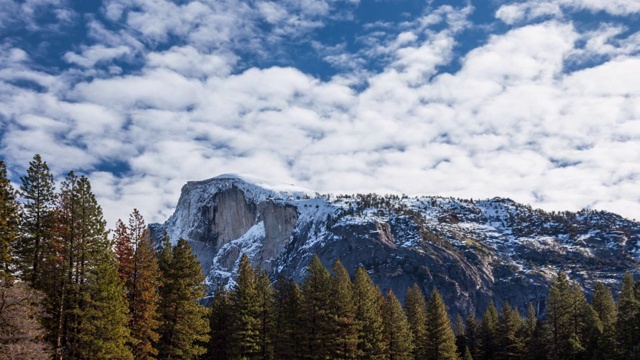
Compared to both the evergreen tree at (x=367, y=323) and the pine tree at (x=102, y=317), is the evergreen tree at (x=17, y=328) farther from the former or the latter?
the evergreen tree at (x=367, y=323)

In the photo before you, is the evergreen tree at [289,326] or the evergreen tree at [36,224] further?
the evergreen tree at [289,326]

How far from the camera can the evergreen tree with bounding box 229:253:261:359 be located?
168 ft

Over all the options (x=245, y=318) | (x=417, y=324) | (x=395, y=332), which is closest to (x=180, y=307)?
(x=245, y=318)

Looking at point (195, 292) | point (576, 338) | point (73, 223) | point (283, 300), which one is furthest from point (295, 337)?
point (576, 338)

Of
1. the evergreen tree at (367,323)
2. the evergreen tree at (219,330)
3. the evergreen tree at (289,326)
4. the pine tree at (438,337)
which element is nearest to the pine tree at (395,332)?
the evergreen tree at (367,323)

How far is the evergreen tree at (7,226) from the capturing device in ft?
99.0

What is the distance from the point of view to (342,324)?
5172 centimetres

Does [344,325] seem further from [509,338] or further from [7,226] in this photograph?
[509,338]

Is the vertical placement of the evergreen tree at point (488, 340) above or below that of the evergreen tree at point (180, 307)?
below

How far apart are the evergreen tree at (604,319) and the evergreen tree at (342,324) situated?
2775 centimetres

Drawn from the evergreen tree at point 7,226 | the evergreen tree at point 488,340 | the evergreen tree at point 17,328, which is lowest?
the evergreen tree at point 488,340

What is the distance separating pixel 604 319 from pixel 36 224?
7638 cm

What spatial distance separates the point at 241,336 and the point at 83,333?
2029cm

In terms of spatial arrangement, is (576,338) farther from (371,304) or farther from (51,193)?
(51,193)
